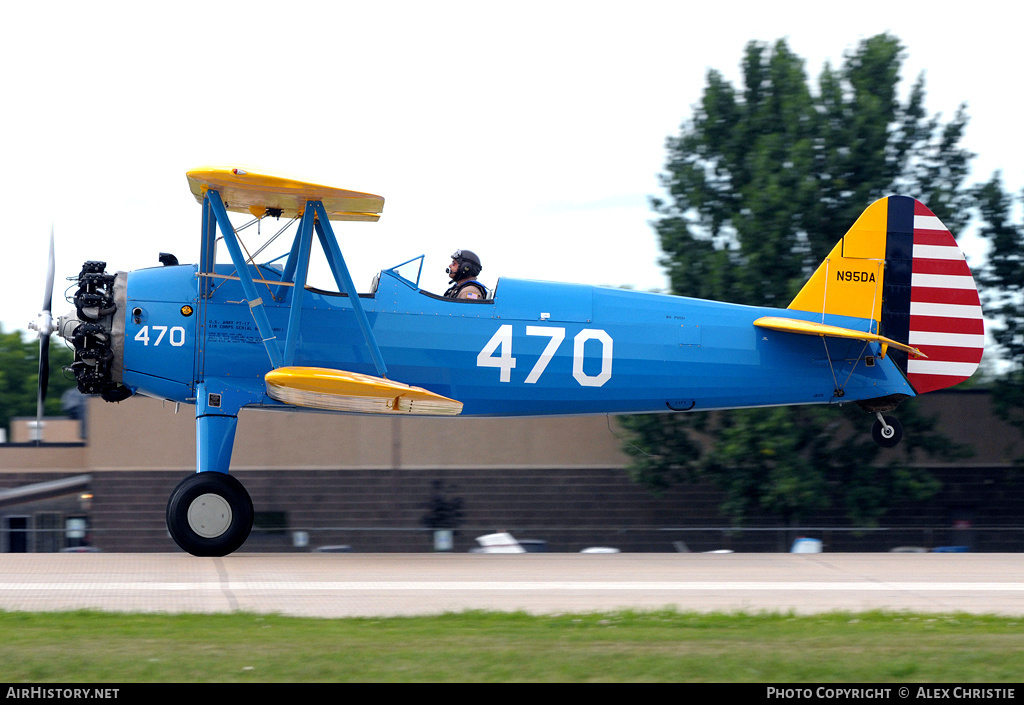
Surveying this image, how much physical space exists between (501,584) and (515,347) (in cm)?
318

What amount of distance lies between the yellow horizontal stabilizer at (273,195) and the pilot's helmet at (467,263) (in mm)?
1039

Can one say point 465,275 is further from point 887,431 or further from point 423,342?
point 887,431

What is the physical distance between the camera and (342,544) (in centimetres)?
2469

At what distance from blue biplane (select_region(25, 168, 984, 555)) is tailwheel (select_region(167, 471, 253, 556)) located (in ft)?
0.05

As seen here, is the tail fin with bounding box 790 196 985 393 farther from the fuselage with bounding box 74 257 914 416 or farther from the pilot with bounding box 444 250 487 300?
the pilot with bounding box 444 250 487 300

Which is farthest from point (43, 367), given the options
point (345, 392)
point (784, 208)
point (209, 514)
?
point (784, 208)

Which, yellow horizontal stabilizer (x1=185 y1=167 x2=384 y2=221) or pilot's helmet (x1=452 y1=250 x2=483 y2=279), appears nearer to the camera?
yellow horizontal stabilizer (x1=185 y1=167 x2=384 y2=221)

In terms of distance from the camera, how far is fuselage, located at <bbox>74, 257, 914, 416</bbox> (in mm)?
11211

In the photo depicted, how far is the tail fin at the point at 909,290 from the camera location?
12.6 meters

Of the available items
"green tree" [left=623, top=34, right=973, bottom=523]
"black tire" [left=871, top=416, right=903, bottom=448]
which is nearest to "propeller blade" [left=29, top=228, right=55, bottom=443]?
"black tire" [left=871, top=416, right=903, bottom=448]

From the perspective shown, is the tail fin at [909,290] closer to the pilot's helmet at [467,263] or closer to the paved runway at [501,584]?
the paved runway at [501,584]

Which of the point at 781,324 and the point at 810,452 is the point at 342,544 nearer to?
the point at 810,452

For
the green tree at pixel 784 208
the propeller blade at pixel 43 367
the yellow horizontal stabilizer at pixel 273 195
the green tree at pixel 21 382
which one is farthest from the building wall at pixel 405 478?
the green tree at pixel 21 382
